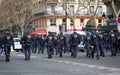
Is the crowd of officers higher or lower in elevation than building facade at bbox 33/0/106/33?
lower

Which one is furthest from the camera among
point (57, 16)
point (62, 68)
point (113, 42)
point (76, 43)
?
point (57, 16)

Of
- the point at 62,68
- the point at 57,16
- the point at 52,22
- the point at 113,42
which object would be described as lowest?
the point at 62,68

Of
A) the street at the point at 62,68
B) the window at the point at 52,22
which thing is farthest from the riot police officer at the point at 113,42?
the window at the point at 52,22

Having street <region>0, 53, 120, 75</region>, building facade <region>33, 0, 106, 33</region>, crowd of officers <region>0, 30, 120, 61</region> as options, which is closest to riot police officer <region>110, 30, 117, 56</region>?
crowd of officers <region>0, 30, 120, 61</region>

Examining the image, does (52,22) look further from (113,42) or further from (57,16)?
(113,42)

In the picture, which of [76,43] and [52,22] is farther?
[52,22]

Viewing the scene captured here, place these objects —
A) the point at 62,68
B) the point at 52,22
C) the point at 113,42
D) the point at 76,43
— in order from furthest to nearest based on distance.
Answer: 1. the point at 52,22
2. the point at 113,42
3. the point at 76,43
4. the point at 62,68

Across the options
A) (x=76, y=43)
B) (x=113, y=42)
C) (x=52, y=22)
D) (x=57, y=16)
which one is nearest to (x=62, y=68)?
(x=76, y=43)

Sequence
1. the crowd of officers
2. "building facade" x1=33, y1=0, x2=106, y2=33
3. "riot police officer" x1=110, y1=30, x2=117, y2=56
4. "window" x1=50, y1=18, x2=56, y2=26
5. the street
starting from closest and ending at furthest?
the street < the crowd of officers < "riot police officer" x1=110, y1=30, x2=117, y2=56 < "building facade" x1=33, y1=0, x2=106, y2=33 < "window" x1=50, y1=18, x2=56, y2=26

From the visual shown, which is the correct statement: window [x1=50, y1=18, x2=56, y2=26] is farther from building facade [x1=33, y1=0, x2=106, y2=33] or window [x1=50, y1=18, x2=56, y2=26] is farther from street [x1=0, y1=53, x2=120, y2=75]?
street [x1=0, y1=53, x2=120, y2=75]

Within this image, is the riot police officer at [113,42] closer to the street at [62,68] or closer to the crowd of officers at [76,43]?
the crowd of officers at [76,43]

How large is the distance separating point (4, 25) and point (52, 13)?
436 inches

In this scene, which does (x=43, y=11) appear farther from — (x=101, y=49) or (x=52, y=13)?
(x=101, y=49)

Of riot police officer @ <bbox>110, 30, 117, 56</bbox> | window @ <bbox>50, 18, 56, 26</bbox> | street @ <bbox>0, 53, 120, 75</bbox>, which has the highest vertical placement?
window @ <bbox>50, 18, 56, 26</bbox>
